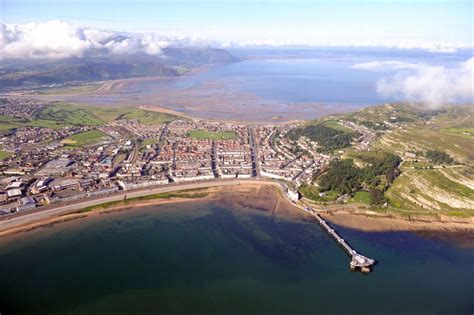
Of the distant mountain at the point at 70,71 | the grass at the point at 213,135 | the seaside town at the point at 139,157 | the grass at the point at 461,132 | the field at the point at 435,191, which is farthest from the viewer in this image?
the distant mountain at the point at 70,71

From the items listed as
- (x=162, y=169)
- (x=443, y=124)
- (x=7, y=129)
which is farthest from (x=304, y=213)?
(x=7, y=129)

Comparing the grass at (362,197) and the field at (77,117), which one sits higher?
the field at (77,117)

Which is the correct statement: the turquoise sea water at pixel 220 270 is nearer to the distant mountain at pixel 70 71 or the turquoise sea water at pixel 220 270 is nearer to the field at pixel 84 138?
the field at pixel 84 138

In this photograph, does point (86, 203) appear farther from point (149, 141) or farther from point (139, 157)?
point (149, 141)

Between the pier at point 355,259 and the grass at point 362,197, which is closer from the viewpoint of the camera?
the pier at point 355,259

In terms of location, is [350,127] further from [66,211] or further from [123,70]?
[123,70]

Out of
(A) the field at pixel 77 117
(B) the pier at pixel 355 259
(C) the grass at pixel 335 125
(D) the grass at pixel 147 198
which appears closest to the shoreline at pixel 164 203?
(D) the grass at pixel 147 198

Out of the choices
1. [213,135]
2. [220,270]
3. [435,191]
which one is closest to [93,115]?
[213,135]

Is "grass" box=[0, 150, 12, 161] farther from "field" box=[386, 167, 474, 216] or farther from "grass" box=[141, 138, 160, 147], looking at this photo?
"field" box=[386, 167, 474, 216]
